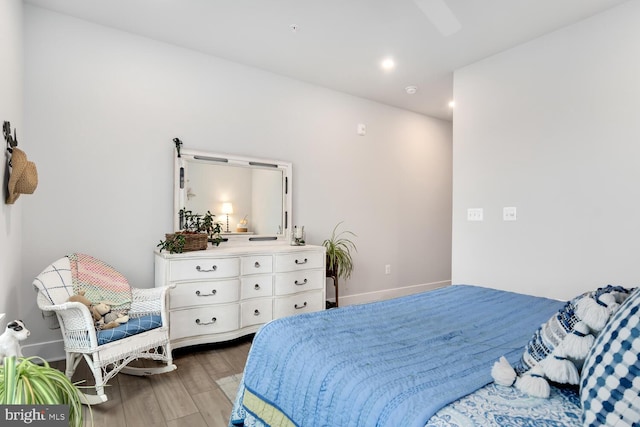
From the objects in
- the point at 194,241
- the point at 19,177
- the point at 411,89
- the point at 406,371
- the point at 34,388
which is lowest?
the point at 406,371

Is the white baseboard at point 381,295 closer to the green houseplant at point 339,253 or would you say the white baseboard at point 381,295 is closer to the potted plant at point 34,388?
the green houseplant at point 339,253

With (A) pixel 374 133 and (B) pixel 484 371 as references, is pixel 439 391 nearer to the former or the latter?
(B) pixel 484 371

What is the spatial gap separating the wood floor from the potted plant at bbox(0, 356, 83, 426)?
3.98ft

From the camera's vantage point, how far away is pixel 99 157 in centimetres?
275

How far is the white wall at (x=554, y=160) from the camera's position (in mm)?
2406

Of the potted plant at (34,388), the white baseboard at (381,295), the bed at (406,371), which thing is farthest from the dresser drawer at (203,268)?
the potted plant at (34,388)

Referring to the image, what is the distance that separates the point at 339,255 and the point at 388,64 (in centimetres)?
202

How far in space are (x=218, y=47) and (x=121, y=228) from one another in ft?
5.91

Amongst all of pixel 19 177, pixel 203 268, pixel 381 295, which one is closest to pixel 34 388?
pixel 19 177

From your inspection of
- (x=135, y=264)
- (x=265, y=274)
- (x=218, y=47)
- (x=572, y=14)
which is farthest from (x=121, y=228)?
(x=572, y=14)

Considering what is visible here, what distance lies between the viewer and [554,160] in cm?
275

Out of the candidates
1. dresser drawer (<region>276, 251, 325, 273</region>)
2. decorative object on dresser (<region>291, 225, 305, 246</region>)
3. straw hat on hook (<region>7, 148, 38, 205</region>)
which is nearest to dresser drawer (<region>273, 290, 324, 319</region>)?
dresser drawer (<region>276, 251, 325, 273</region>)

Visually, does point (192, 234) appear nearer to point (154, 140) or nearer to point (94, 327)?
point (154, 140)

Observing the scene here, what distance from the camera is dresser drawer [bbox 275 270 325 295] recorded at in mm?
3154
